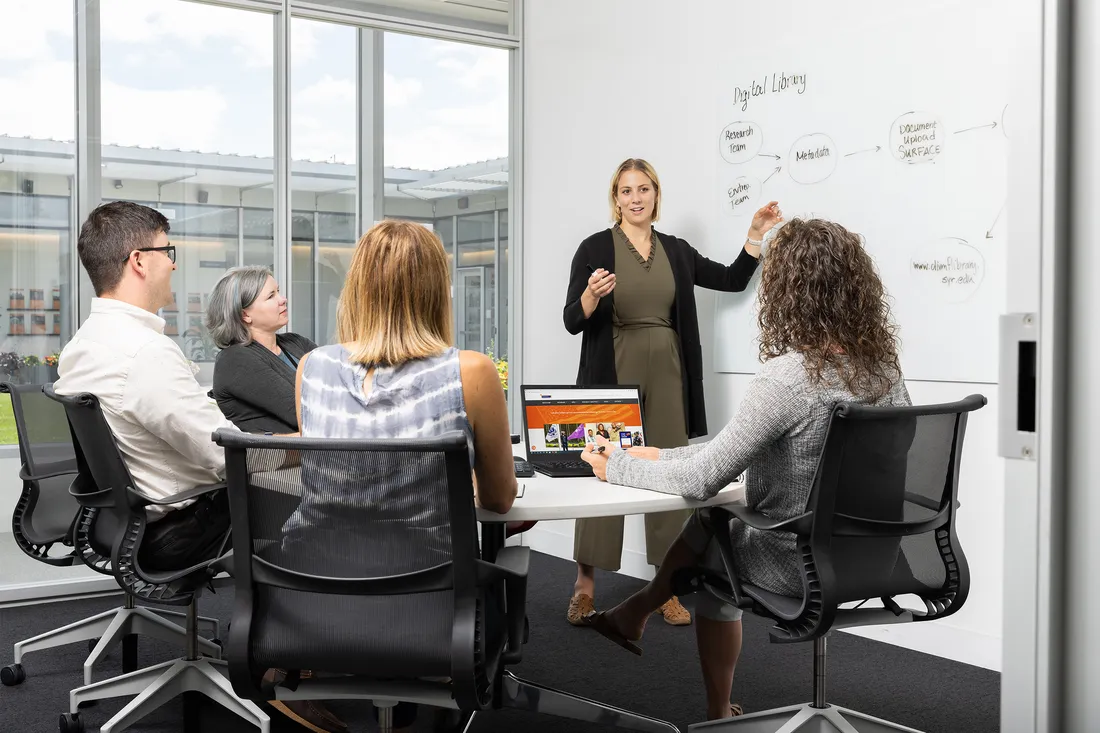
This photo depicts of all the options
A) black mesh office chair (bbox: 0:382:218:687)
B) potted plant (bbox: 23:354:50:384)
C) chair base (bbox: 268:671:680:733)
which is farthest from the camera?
potted plant (bbox: 23:354:50:384)

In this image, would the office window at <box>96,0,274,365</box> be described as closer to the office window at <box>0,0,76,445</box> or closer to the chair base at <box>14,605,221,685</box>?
the office window at <box>0,0,76,445</box>

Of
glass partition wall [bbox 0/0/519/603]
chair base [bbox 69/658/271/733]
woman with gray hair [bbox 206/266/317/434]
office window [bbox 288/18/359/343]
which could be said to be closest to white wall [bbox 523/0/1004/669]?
glass partition wall [bbox 0/0/519/603]

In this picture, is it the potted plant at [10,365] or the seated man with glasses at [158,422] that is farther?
the potted plant at [10,365]

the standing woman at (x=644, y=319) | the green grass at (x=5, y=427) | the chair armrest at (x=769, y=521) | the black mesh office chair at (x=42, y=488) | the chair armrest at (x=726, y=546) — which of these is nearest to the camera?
the chair armrest at (x=769, y=521)

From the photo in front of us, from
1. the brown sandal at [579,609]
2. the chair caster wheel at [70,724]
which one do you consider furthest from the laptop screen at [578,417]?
the chair caster wheel at [70,724]

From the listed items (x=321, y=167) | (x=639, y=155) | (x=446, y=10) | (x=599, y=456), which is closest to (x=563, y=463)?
(x=599, y=456)

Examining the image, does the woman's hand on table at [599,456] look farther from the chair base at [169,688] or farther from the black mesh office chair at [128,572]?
the chair base at [169,688]

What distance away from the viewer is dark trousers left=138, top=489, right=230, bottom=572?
258 cm

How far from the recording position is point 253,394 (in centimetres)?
312

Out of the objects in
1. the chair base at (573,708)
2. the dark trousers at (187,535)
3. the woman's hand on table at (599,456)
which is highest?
the woman's hand on table at (599,456)

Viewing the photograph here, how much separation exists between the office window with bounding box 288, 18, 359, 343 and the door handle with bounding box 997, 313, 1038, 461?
3924mm

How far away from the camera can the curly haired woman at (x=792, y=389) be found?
214 cm

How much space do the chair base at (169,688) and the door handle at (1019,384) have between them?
202 centimetres

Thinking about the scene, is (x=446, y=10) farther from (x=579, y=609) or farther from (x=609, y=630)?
(x=609, y=630)
